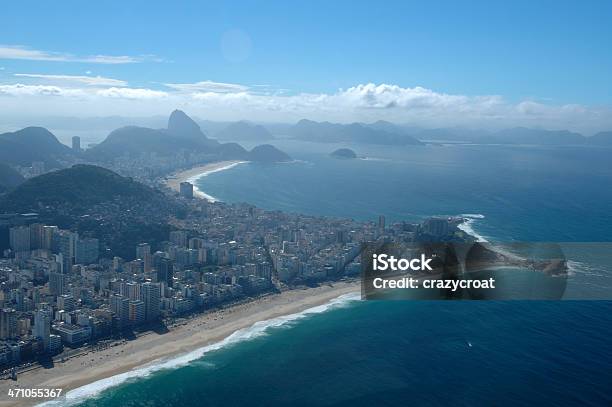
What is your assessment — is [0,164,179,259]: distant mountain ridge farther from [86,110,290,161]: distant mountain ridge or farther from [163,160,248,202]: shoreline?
[86,110,290,161]: distant mountain ridge

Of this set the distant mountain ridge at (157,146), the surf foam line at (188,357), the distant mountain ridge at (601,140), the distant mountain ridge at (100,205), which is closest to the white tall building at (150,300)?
the surf foam line at (188,357)

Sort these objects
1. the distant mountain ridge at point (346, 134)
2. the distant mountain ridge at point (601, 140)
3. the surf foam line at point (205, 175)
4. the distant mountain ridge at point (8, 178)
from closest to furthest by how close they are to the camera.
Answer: the distant mountain ridge at point (8, 178) < the surf foam line at point (205, 175) < the distant mountain ridge at point (346, 134) < the distant mountain ridge at point (601, 140)

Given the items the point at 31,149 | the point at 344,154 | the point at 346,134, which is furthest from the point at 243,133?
the point at 31,149

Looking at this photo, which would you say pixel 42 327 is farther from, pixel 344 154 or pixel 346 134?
pixel 346 134

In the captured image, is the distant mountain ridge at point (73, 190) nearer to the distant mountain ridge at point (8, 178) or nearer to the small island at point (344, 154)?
the distant mountain ridge at point (8, 178)

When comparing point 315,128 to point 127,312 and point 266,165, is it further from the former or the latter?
point 127,312

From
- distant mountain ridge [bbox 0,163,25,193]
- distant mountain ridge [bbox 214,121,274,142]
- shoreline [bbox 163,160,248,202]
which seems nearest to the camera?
distant mountain ridge [bbox 0,163,25,193]

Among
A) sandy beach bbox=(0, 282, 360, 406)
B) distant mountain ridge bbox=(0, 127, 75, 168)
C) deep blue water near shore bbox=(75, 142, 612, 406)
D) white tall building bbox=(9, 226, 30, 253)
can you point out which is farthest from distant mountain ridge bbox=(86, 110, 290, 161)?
deep blue water near shore bbox=(75, 142, 612, 406)

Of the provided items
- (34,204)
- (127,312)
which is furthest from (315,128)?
(127,312)
